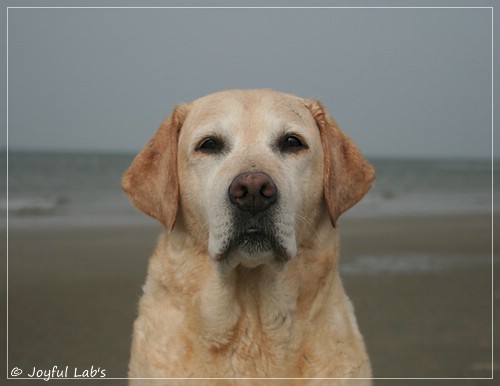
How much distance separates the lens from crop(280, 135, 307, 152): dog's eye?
12.5 ft

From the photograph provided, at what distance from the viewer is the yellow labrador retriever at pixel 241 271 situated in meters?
3.68

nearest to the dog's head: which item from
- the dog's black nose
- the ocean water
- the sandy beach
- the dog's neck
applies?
the dog's black nose

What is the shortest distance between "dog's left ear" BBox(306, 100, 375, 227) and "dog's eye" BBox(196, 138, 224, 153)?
2.01 ft

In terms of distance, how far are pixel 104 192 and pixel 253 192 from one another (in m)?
13.6

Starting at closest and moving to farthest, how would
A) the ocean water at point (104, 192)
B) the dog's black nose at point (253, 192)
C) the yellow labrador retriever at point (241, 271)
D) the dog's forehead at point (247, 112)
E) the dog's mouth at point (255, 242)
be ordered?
the dog's black nose at point (253, 192) → the dog's mouth at point (255, 242) → the yellow labrador retriever at point (241, 271) → the dog's forehead at point (247, 112) → the ocean water at point (104, 192)

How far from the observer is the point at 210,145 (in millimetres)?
3789

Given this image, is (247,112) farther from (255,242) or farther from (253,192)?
(255,242)

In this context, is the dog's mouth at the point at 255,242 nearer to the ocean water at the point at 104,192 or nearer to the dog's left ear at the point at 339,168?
the dog's left ear at the point at 339,168

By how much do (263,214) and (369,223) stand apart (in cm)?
1053

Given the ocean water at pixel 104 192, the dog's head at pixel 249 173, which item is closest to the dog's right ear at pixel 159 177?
the dog's head at pixel 249 173

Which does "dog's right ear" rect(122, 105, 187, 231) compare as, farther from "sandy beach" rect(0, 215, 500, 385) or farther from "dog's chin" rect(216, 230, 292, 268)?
"sandy beach" rect(0, 215, 500, 385)

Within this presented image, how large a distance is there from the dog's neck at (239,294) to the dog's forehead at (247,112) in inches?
24.7

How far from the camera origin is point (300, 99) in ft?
13.6

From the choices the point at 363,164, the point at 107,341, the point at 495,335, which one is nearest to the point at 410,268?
the point at 495,335
